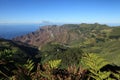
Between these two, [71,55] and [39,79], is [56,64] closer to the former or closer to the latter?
[39,79]

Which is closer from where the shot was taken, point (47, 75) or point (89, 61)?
point (47, 75)

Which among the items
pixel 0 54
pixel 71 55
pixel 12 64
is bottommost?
pixel 71 55

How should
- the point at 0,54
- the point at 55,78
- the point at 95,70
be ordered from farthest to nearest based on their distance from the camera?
the point at 0,54 → the point at 95,70 → the point at 55,78

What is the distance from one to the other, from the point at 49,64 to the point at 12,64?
3.91 meters

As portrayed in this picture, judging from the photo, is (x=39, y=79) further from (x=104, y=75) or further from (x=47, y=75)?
(x=104, y=75)

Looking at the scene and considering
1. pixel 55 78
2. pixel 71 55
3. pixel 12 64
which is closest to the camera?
pixel 55 78

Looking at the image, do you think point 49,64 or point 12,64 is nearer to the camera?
point 49,64

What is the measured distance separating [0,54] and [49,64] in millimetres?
3145

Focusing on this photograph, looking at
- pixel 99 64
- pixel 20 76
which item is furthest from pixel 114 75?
pixel 20 76

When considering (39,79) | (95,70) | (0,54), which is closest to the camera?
(39,79)

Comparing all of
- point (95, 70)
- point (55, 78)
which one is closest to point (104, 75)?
point (95, 70)

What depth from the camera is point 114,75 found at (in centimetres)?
717

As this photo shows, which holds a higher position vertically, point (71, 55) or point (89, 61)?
point (89, 61)

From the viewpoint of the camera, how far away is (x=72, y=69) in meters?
6.45
